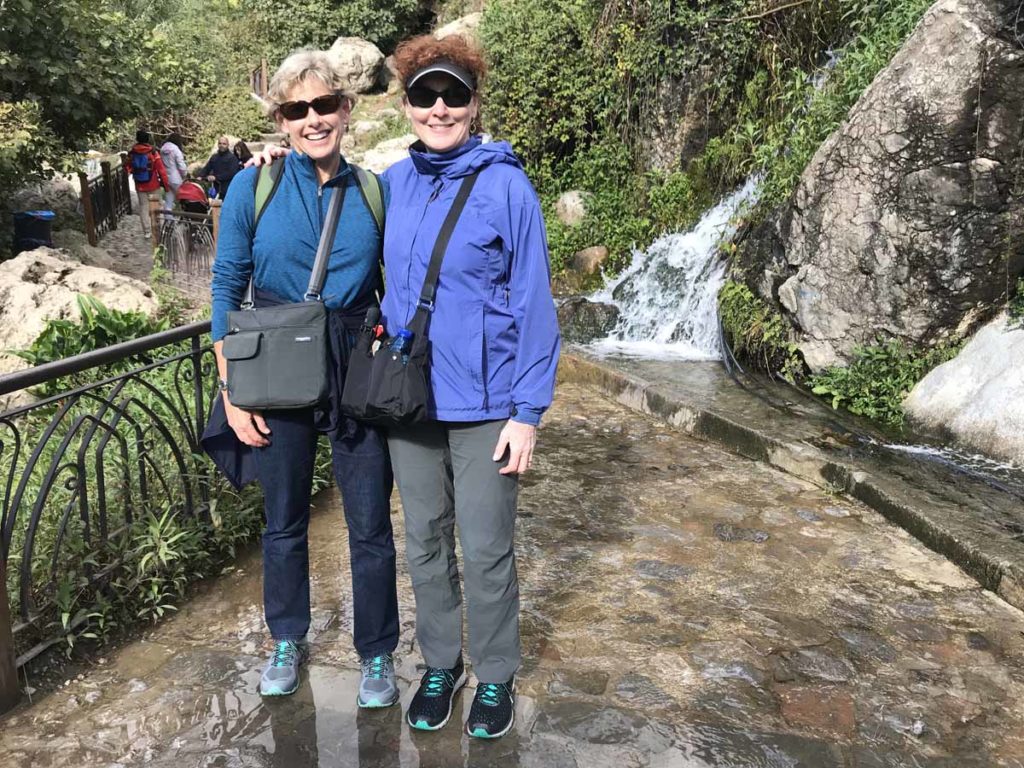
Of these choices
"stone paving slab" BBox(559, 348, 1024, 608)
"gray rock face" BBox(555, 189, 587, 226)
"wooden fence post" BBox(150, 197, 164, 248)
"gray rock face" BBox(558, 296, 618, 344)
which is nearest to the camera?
"stone paving slab" BBox(559, 348, 1024, 608)

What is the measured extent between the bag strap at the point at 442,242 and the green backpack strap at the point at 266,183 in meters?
0.56

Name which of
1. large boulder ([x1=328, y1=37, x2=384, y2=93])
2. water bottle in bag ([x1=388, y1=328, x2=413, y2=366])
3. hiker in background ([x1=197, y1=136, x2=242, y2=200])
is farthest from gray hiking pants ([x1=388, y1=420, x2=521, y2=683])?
large boulder ([x1=328, y1=37, x2=384, y2=93])

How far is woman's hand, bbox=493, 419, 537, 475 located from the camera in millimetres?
2342

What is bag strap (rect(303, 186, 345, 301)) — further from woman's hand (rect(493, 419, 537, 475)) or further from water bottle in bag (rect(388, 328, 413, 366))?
woman's hand (rect(493, 419, 537, 475))

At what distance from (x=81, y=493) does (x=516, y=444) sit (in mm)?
2027

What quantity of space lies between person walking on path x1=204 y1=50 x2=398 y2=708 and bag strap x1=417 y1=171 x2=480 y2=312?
12.0 inches

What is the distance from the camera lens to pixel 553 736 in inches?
105

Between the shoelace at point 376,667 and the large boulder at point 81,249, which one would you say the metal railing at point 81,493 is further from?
the large boulder at point 81,249

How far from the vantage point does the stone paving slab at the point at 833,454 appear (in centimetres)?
397

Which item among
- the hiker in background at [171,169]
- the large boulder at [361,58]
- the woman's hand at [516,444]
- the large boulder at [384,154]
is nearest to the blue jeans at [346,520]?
the woman's hand at [516,444]

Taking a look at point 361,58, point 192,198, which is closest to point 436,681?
point 192,198

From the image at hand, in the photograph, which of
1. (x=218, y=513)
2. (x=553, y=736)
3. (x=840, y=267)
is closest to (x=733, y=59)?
(x=840, y=267)

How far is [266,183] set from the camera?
252 centimetres

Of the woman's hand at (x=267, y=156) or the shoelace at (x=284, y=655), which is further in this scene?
the shoelace at (x=284, y=655)
